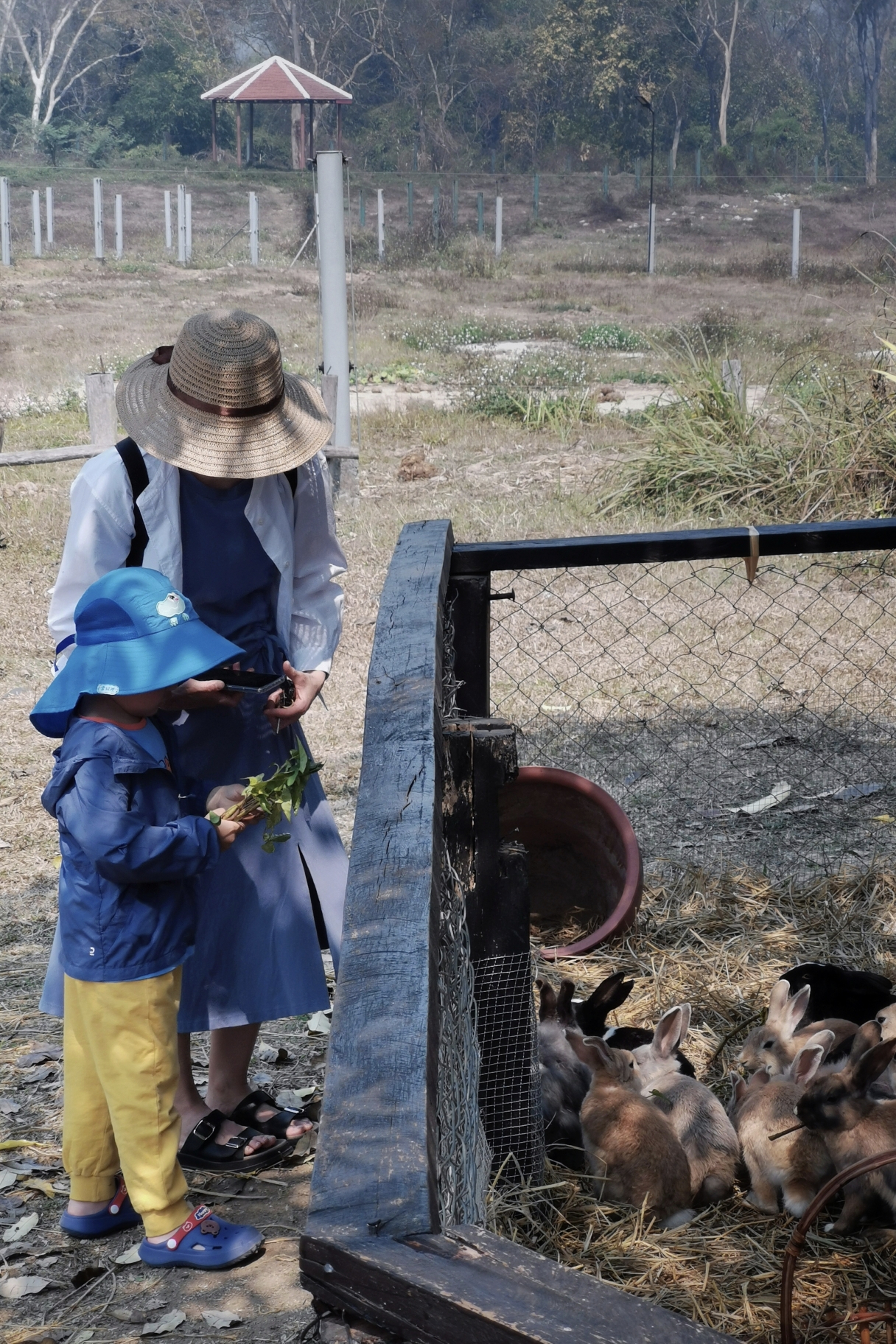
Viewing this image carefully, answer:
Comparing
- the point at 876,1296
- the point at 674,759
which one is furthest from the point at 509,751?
the point at 674,759

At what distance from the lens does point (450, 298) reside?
91.3 ft

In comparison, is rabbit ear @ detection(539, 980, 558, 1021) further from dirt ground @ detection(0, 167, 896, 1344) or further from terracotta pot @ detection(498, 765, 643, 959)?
terracotta pot @ detection(498, 765, 643, 959)

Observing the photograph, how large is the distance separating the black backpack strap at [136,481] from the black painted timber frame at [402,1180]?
1182 millimetres

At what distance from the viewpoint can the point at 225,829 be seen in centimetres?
275

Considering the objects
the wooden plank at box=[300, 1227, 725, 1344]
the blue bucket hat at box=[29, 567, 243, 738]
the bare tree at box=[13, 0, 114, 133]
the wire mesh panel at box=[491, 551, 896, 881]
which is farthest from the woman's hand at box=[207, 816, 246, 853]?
the bare tree at box=[13, 0, 114, 133]

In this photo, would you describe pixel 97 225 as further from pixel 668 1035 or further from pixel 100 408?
pixel 668 1035

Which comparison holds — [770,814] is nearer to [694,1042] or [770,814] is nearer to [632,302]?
[694,1042]

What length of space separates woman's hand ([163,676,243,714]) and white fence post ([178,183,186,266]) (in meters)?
29.4

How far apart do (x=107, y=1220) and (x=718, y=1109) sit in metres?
1.39

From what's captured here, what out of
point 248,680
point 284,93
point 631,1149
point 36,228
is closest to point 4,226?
point 36,228

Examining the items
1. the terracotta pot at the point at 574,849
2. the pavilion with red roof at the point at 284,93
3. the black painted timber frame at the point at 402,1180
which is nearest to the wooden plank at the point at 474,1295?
the black painted timber frame at the point at 402,1180

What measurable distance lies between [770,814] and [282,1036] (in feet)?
7.78

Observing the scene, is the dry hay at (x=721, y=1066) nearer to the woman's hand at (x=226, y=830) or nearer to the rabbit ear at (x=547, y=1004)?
the rabbit ear at (x=547, y=1004)

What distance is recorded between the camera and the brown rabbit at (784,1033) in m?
3.06
